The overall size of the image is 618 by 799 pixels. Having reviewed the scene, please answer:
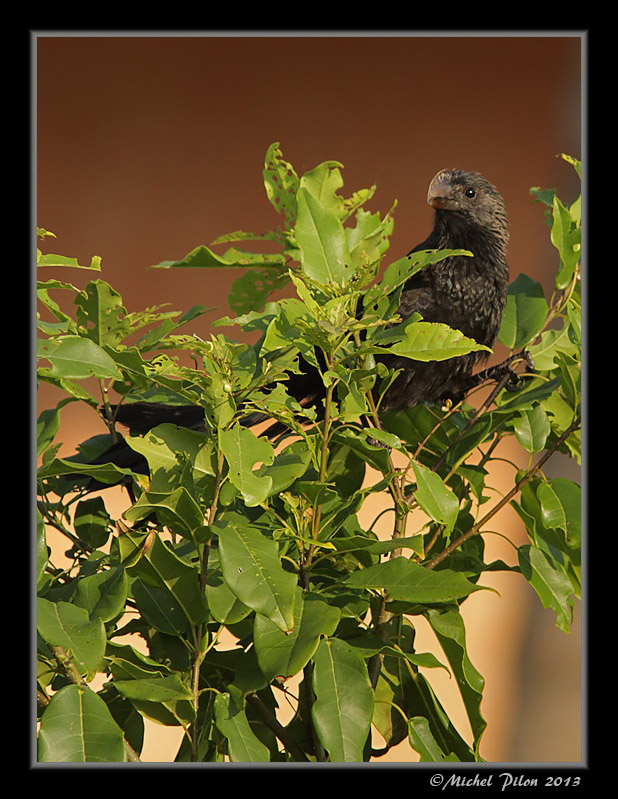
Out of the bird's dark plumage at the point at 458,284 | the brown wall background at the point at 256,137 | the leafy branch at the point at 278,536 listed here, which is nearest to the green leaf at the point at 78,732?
the leafy branch at the point at 278,536

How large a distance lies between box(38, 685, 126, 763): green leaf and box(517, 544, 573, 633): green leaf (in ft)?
1.41

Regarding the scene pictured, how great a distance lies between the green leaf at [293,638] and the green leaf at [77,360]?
247 millimetres

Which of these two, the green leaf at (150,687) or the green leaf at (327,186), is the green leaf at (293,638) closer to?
the green leaf at (150,687)

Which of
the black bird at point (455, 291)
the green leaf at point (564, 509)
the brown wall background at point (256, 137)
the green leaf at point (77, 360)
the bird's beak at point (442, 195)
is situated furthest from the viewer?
the brown wall background at point (256, 137)

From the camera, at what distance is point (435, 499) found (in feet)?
2.33

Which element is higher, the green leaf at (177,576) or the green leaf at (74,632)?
the green leaf at (177,576)

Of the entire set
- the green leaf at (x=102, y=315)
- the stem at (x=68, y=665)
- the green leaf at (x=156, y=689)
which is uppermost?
the green leaf at (x=102, y=315)

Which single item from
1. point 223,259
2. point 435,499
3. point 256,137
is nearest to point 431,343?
point 435,499

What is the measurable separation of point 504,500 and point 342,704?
0.87ft

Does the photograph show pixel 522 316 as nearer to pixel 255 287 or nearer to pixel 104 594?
pixel 255 287

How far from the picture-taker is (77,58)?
255cm

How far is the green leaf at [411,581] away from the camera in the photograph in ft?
2.23

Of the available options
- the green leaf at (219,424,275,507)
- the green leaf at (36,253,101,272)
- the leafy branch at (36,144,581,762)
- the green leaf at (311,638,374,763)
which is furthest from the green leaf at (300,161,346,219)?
the green leaf at (311,638,374,763)

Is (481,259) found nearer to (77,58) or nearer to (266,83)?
(266,83)
